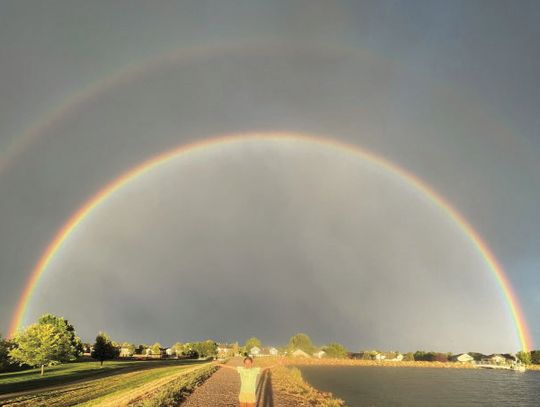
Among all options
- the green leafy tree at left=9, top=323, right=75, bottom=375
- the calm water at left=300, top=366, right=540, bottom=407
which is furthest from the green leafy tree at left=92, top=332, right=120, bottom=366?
the calm water at left=300, top=366, right=540, bottom=407

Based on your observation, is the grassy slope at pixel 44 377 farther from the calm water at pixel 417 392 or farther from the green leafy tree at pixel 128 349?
the green leafy tree at pixel 128 349

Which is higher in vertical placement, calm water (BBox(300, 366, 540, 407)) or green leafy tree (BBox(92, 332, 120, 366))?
green leafy tree (BBox(92, 332, 120, 366))

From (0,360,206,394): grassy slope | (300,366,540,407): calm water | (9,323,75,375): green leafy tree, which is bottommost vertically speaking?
(300,366,540,407): calm water

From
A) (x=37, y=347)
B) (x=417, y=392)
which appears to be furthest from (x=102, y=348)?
(x=417, y=392)

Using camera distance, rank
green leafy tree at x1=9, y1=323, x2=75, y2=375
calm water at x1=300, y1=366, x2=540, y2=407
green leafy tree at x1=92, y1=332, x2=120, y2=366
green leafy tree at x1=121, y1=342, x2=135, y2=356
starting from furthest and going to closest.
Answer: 1. green leafy tree at x1=121, y1=342, x2=135, y2=356
2. green leafy tree at x1=92, y1=332, x2=120, y2=366
3. green leafy tree at x1=9, y1=323, x2=75, y2=375
4. calm water at x1=300, y1=366, x2=540, y2=407

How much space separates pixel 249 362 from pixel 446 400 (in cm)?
5776

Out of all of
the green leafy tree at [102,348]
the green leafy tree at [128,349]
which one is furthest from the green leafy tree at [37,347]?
the green leafy tree at [128,349]

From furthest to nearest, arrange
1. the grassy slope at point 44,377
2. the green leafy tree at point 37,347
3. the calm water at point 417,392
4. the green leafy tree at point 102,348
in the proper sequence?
the green leafy tree at point 102,348
the green leafy tree at point 37,347
the calm water at point 417,392
the grassy slope at point 44,377

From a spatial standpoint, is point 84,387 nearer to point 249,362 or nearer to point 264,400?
point 264,400

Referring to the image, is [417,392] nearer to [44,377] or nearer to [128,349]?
[44,377]

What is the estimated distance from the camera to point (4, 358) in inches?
2562

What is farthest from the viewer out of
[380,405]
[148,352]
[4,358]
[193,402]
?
[148,352]

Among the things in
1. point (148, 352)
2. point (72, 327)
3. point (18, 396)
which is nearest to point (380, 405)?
point (18, 396)

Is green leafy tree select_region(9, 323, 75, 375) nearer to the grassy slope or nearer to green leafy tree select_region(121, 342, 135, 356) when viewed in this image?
the grassy slope
